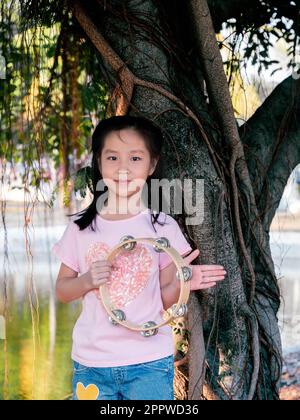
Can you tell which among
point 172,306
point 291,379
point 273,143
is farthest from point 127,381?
point 291,379

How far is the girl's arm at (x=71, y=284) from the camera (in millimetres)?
1899

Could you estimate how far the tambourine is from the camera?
1874 millimetres

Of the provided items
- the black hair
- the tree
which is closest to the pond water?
the tree

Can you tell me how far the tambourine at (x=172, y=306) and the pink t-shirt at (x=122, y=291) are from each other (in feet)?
0.08

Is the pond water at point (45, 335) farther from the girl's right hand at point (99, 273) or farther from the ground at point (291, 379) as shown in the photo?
the girl's right hand at point (99, 273)

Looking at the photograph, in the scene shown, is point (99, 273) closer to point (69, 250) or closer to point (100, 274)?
point (100, 274)

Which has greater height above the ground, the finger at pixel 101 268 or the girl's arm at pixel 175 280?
the finger at pixel 101 268

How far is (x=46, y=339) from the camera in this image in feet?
19.7

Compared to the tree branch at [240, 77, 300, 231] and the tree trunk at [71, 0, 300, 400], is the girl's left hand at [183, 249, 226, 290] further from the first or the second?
the tree branch at [240, 77, 300, 231]

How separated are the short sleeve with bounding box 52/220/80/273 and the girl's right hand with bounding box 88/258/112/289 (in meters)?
0.13

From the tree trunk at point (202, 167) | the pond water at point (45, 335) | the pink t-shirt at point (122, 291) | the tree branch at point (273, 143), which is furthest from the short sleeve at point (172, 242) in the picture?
the pond water at point (45, 335)
